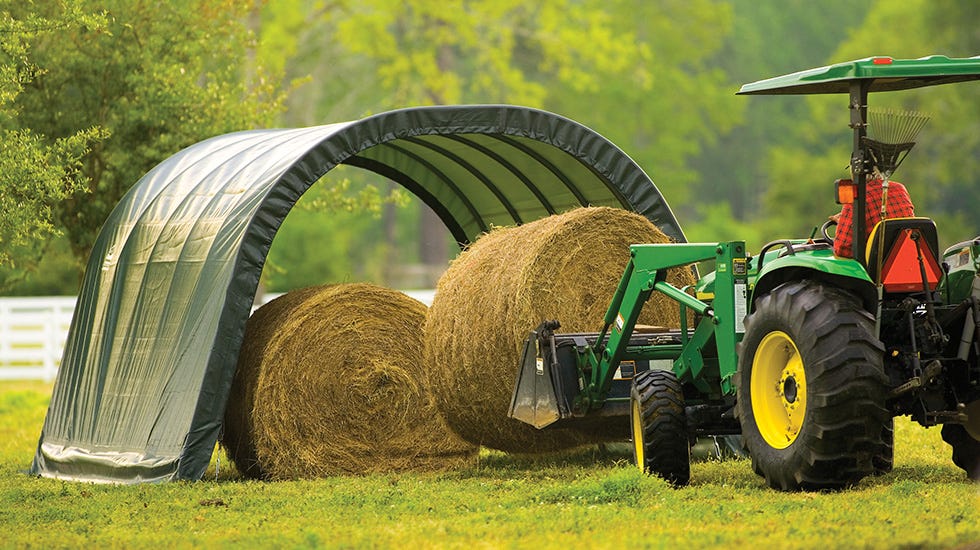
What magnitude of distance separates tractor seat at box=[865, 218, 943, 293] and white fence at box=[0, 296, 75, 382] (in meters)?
18.7

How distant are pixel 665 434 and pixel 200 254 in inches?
168

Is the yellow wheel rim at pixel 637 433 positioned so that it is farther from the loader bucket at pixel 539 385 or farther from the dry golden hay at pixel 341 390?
the dry golden hay at pixel 341 390

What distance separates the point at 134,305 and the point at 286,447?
1934 millimetres


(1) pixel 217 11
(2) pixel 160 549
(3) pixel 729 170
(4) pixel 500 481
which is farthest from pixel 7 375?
(3) pixel 729 170

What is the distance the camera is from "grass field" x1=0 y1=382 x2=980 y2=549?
776cm

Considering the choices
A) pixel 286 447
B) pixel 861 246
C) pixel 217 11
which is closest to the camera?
pixel 861 246

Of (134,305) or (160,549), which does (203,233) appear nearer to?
(134,305)

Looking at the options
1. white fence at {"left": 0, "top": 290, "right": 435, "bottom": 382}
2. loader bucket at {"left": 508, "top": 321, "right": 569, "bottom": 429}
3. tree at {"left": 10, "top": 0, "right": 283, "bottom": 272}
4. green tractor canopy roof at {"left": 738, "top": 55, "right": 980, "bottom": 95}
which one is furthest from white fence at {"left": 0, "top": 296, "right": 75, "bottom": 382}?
green tractor canopy roof at {"left": 738, "top": 55, "right": 980, "bottom": 95}

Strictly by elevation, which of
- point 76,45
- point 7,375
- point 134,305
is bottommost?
point 7,375

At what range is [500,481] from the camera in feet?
36.7

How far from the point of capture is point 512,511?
9.06 m

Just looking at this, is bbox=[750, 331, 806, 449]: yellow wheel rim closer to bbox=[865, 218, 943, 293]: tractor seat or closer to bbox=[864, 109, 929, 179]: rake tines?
bbox=[865, 218, 943, 293]: tractor seat

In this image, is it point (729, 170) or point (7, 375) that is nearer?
point (7, 375)

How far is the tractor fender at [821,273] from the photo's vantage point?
8711 mm
